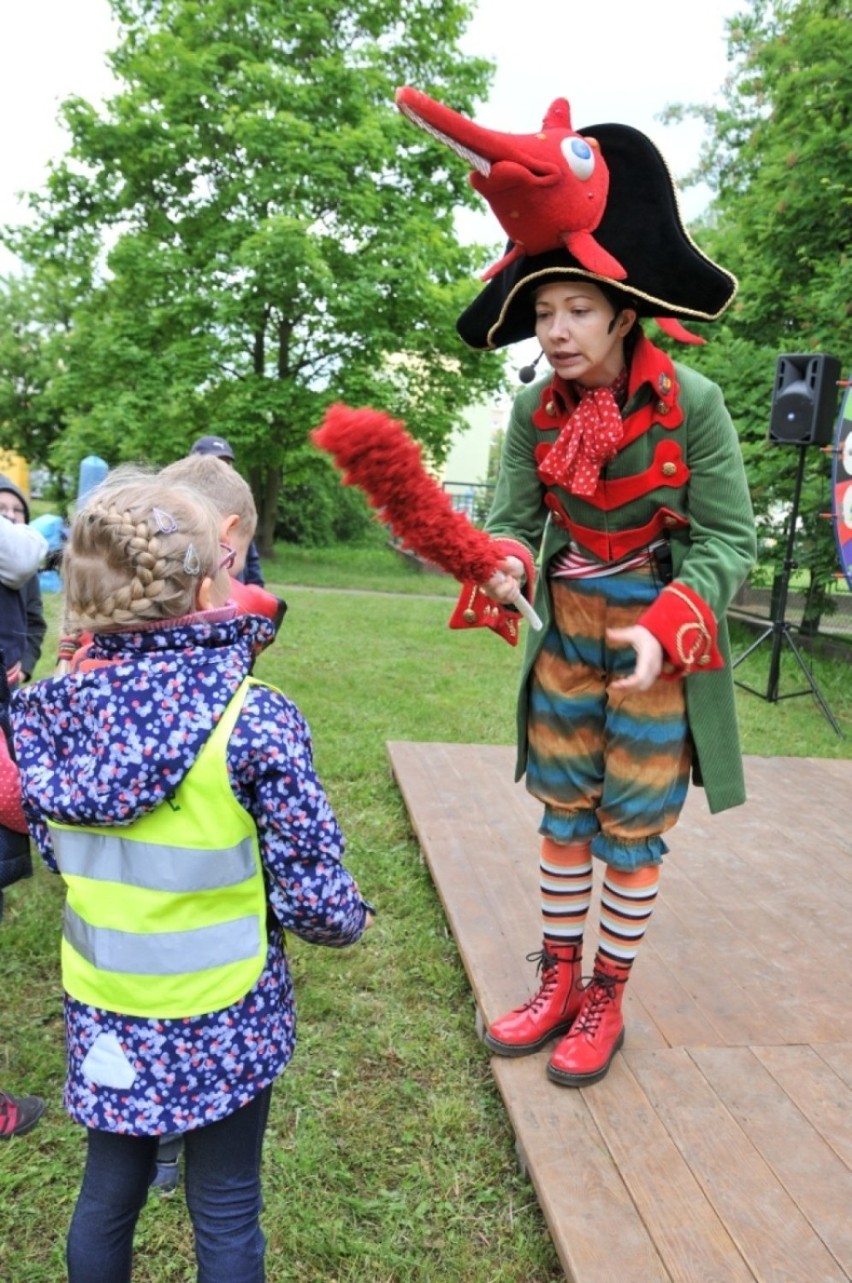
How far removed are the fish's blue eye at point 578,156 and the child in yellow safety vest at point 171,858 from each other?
1.05 metres

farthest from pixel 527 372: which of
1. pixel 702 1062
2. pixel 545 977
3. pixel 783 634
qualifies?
pixel 783 634

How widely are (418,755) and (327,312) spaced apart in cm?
1218

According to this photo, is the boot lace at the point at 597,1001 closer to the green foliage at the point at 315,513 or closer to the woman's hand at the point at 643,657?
the woman's hand at the point at 643,657

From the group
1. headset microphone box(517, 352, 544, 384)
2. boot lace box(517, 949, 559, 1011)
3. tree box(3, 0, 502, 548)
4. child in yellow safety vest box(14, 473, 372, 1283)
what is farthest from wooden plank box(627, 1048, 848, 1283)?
tree box(3, 0, 502, 548)

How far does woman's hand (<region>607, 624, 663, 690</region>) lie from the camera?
69.5 inches

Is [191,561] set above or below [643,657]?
above

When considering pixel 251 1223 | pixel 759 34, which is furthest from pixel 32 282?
pixel 251 1223

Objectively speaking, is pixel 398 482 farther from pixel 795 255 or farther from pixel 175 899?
pixel 795 255

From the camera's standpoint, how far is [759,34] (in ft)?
47.3

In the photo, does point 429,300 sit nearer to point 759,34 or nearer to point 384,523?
point 759,34

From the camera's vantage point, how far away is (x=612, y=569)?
2.10 m

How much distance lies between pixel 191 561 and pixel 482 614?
95cm

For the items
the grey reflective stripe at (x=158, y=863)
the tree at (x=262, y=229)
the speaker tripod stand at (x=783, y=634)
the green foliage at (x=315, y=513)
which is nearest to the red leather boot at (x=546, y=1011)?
the grey reflective stripe at (x=158, y=863)

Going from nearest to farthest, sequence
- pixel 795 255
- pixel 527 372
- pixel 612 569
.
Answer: pixel 612 569, pixel 527 372, pixel 795 255
